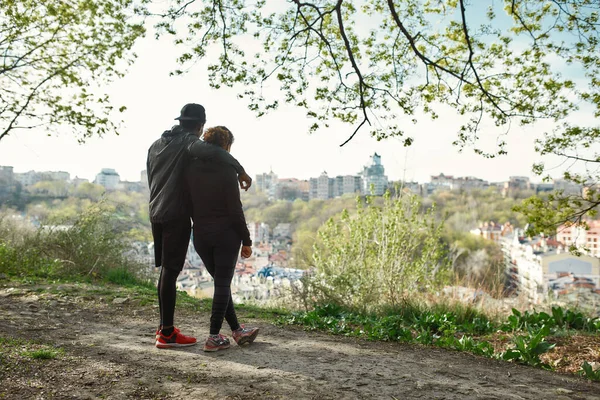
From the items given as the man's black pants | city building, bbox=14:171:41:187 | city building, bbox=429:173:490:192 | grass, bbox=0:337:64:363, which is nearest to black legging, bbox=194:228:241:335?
the man's black pants

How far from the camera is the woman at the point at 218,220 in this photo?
3.69m

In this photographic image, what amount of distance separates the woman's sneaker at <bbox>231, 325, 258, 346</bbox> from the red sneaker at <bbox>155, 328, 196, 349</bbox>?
341 mm

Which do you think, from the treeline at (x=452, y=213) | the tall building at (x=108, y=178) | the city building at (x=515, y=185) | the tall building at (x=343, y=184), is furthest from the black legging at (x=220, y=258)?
the city building at (x=515, y=185)

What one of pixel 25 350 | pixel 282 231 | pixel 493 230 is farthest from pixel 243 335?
pixel 493 230

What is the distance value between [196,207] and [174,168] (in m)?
0.33

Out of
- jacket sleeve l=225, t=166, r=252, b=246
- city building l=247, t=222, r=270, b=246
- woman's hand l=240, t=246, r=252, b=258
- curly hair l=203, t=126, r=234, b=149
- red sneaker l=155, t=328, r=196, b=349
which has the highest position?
curly hair l=203, t=126, r=234, b=149

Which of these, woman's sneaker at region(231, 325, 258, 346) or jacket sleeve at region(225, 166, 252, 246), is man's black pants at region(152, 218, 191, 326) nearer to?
jacket sleeve at region(225, 166, 252, 246)

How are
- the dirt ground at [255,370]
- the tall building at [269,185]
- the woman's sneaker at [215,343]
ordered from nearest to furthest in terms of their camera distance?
the dirt ground at [255,370] → the woman's sneaker at [215,343] → the tall building at [269,185]

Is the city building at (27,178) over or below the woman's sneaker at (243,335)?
over

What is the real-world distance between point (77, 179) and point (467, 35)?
100 ft

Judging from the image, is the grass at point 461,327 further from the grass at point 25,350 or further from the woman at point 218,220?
the grass at point 25,350

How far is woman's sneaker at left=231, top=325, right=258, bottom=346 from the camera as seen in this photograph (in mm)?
3982

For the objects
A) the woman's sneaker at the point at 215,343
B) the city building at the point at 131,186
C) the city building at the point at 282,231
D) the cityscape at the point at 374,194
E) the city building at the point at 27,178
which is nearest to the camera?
the woman's sneaker at the point at 215,343

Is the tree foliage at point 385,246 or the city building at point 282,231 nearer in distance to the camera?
the tree foliage at point 385,246
